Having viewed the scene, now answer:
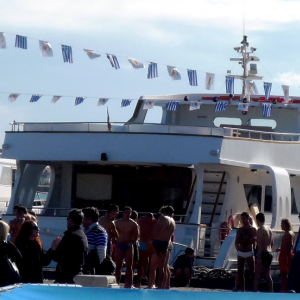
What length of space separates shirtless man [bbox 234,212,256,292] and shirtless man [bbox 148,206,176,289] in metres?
1.53

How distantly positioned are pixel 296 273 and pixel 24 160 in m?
8.96

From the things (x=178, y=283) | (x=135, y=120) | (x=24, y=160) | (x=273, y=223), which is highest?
(x=135, y=120)

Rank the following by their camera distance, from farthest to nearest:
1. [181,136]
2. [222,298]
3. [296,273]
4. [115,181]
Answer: [115,181] → [181,136] → [296,273] → [222,298]

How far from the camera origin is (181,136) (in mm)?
17156

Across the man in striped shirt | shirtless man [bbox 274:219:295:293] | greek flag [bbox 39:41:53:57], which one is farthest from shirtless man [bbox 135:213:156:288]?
greek flag [bbox 39:41:53:57]

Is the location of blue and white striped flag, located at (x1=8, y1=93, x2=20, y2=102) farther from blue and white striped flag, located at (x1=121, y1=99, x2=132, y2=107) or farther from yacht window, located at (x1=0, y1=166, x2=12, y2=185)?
yacht window, located at (x1=0, y1=166, x2=12, y2=185)

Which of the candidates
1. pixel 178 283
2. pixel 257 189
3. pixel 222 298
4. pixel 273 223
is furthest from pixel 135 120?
pixel 222 298

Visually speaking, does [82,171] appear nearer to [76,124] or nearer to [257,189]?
[76,124]

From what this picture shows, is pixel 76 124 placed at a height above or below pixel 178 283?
above

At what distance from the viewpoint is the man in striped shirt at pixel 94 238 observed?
10.5 m

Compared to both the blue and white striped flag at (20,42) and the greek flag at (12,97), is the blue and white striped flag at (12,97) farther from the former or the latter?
the blue and white striped flag at (20,42)

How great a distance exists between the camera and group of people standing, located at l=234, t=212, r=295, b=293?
45.6ft

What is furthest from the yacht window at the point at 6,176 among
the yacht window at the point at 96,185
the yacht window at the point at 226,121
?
the yacht window at the point at 226,121

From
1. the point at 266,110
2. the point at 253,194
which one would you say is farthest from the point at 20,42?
the point at 253,194
